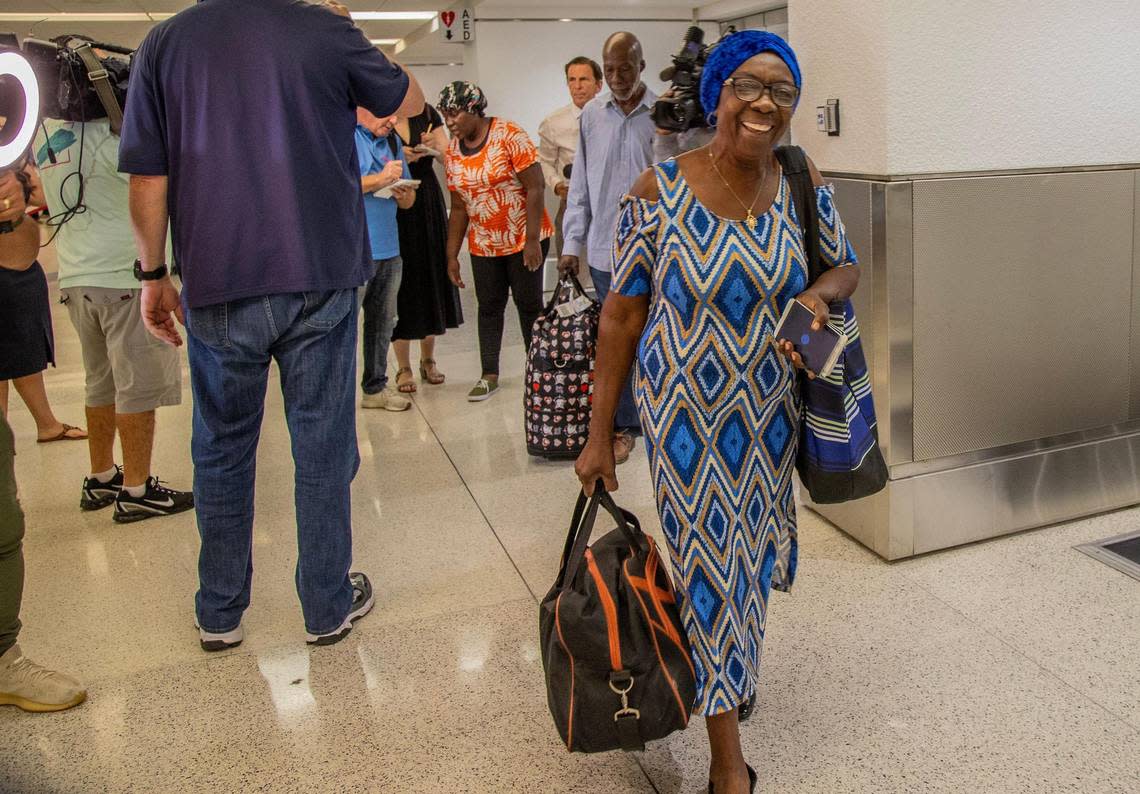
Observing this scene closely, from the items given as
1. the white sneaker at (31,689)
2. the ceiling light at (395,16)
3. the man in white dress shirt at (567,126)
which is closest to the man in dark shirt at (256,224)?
the white sneaker at (31,689)

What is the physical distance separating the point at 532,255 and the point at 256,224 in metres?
2.74

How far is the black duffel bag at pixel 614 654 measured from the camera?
198cm

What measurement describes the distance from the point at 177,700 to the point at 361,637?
52 centimetres

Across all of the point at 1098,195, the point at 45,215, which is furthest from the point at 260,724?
the point at 1098,195

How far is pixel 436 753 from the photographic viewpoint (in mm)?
2461

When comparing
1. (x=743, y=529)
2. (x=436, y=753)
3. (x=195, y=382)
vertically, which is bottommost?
(x=436, y=753)

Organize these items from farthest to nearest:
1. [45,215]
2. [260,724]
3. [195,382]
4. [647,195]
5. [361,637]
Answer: [45,215]
[361,637]
[195,382]
[260,724]
[647,195]

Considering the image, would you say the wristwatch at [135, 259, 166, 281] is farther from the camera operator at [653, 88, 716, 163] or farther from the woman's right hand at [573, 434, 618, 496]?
the camera operator at [653, 88, 716, 163]

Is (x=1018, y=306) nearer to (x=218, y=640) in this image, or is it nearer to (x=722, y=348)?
(x=722, y=348)

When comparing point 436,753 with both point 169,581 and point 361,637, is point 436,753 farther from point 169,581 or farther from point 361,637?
point 169,581

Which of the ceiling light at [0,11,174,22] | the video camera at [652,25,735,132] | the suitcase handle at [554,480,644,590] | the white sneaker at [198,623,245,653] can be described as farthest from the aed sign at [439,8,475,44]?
the suitcase handle at [554,480,644,590]

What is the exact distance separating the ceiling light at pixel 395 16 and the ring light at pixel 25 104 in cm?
1339

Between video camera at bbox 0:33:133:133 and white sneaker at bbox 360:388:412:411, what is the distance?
88.3 inches

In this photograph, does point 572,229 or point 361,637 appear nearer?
point 361,637
